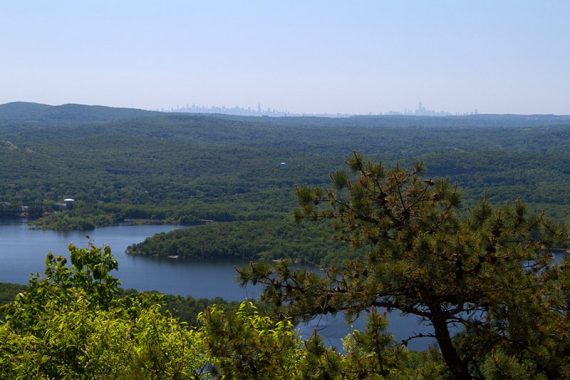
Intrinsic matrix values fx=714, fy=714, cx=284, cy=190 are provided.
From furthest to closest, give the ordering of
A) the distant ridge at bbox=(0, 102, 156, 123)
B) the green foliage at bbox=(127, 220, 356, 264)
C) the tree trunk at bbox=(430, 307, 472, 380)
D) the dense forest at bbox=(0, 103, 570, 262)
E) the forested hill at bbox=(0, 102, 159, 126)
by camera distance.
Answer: the distant ridge at bbox=(0, 102, 156, 123)
the forested hill at bbox=(0, 102, 159, 126)
the dense forest at bbox=(0, 103, 570, 262)
the green foliage at bbox=(127, 220, 356, 264)
the tree trunk at bbox=(430, 307, 472, 380)

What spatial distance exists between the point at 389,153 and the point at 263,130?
29425mm

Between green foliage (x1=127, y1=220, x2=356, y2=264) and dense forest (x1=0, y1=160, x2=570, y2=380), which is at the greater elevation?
dense forest (x1=0, y1=160, x2=570, y2=380)

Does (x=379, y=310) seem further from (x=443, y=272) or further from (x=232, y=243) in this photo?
(x=232, y=243)

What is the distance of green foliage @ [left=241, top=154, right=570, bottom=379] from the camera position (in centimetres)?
365

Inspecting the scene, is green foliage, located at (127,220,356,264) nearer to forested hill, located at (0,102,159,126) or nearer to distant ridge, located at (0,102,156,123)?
forested hill, located at (0,102,159,126)

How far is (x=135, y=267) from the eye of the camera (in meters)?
33.3

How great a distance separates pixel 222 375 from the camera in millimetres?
3643

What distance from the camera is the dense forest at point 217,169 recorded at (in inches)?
1839

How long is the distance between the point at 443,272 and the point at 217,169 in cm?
7088

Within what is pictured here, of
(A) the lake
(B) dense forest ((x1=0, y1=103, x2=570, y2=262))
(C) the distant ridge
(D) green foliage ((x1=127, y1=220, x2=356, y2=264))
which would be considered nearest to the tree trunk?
(A) the lake

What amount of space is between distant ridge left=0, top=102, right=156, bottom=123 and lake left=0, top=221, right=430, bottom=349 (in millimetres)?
89397

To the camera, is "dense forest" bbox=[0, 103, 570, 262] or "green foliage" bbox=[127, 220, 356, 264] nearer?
"green foliage" bbox=[127, 220, 356, 264]

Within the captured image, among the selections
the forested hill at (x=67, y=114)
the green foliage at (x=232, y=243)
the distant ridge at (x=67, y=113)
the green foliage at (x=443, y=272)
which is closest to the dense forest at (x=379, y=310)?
the green foliage at (x=443, y=272)

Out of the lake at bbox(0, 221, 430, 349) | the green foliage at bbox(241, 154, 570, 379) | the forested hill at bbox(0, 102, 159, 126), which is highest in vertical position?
the green foliage at bbox(241, 154, 570, 379)
